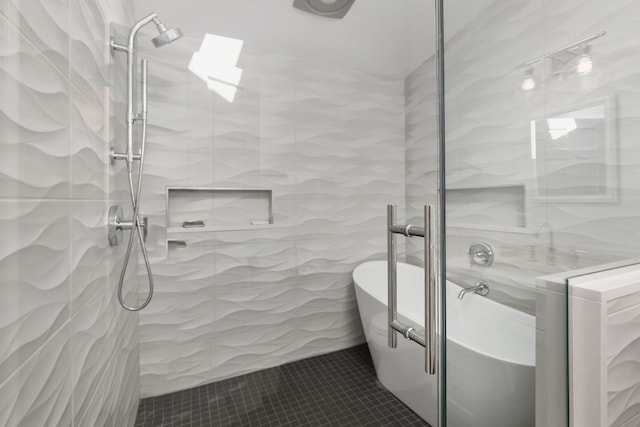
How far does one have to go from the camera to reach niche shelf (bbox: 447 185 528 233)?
583 millimetres

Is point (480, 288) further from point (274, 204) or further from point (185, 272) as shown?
point (185, 272)

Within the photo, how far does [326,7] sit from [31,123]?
170 cm

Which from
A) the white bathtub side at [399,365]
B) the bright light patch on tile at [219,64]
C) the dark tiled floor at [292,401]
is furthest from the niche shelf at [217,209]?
the dark tiled floor at [292,401]

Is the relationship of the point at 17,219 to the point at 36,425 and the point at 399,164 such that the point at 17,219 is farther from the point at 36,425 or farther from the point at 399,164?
the point at 399,164

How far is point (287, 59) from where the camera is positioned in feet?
5.80

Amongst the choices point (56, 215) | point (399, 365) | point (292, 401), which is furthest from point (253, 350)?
point (56, 215)

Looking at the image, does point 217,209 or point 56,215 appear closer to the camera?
point 56,215

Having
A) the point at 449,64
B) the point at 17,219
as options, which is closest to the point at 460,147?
the point at 449,64

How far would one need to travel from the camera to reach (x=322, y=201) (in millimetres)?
1894

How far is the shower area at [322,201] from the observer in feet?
1.92

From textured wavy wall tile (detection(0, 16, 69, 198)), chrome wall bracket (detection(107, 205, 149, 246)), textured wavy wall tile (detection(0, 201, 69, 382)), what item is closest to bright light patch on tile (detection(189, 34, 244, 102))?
chrome wall bracket (detection(107, 205, 149, 246))

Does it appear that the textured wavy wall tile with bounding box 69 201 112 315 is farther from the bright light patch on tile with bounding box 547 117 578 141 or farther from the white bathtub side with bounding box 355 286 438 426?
the white bathtub side with bounding box 355 286 438 426

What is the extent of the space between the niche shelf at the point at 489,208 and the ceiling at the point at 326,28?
4.47ft

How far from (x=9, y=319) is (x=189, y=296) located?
1253 millimetres
